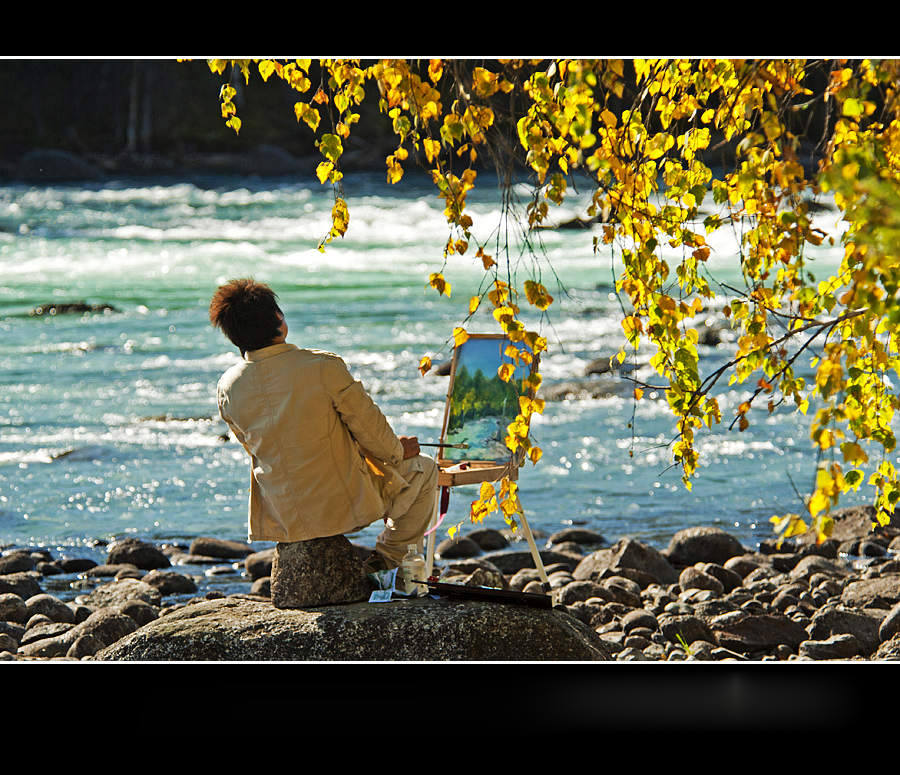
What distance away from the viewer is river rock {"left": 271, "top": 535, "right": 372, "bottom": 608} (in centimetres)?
361

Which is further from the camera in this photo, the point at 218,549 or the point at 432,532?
the point at 218,549

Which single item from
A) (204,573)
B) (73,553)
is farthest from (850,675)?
(73,553)

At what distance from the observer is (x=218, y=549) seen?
21.1ft

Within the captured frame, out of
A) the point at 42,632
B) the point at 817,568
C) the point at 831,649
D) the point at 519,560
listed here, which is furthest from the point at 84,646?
the point at 817,568

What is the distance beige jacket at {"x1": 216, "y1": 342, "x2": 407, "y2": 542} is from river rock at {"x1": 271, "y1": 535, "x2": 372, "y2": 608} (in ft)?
0.15

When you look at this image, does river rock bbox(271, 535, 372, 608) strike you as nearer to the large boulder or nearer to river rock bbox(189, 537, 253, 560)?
the large boulder

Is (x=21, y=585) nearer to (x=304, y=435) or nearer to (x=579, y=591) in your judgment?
(x=579, y=591)

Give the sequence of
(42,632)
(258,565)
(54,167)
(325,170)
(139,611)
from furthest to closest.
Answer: (54,167) < (258,565) < (139,611) < (42,632) < (325,170)

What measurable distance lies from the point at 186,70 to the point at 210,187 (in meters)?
3.45

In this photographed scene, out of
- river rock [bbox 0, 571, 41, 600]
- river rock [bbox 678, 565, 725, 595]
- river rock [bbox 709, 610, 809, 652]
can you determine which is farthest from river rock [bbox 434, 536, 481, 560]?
river rock [bbox 0, 571, 41, 600]

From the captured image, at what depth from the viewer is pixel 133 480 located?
7.93 m

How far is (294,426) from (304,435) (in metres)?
0.04

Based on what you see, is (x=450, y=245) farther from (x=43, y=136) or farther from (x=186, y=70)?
(x=186, y=70)
